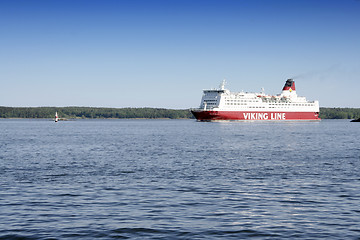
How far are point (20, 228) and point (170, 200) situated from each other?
618 centimetres

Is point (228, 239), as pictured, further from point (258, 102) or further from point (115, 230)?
point (258, 102)

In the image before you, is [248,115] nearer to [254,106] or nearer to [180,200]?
[254,106]

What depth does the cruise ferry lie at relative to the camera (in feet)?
492

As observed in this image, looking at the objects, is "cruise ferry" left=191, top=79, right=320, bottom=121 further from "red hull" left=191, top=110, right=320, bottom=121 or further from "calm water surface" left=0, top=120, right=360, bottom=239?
"calm water surface" left=0, top=120, right=360, bottom=239

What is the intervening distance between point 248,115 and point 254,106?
13.5 ft

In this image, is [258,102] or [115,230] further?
[258,102]

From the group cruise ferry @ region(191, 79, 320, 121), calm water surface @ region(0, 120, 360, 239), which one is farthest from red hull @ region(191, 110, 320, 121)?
calm water surface @ region(0, 120, 360, 239)

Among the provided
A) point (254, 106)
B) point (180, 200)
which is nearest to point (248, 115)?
point (254, 106)

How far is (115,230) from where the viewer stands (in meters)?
13.5

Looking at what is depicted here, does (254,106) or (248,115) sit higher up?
(254,106)

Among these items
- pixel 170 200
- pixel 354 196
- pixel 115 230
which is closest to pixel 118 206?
pixel 170 200

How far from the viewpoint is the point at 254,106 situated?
15838 centimetres

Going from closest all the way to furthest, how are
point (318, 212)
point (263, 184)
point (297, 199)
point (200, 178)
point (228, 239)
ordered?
point (228, 239) → point (318, 212) → point (297, 199) → point (263, 184) → point (200, 178)

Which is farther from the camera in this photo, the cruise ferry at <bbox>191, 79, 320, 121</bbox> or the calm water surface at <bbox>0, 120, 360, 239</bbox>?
the cruise ferry at <bbox>191, 79, 320, 121</bbox>
